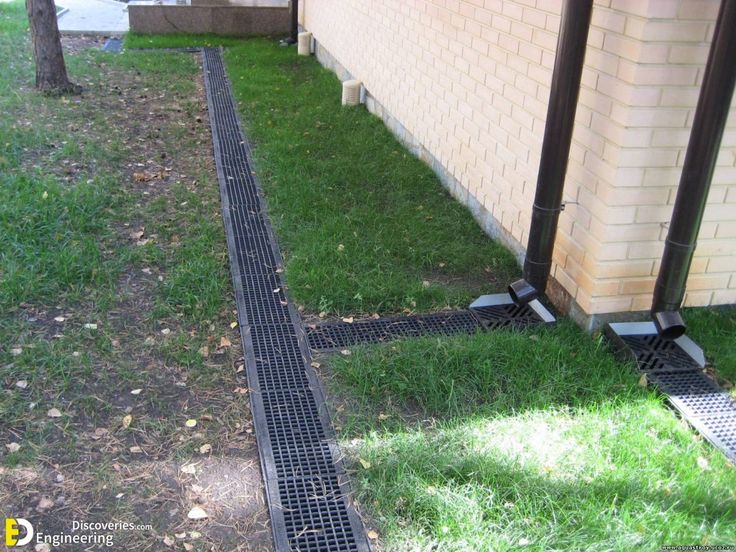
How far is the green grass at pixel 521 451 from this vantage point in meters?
2.61

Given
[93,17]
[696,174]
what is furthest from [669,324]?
[93,17]

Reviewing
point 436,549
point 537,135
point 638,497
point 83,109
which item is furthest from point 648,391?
point 83,109

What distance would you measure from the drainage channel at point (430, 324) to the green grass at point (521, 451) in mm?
174

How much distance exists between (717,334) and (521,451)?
59.5 inches

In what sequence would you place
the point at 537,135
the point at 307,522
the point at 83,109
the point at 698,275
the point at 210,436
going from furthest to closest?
the point at 83,109
the point at 537,135
the point at 698,275
the point at 210,436
the point at 307,522

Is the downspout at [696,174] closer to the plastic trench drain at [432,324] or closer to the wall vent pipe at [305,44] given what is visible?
the plastic trench drain at [432,324]

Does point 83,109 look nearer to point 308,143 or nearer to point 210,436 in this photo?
point 308,143

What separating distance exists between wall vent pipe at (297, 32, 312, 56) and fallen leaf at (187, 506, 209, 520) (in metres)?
10.1

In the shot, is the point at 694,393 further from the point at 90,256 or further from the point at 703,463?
the point at 90,256

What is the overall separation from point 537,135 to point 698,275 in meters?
1.22

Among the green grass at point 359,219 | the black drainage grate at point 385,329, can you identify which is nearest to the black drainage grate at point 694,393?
the black drainage grate at point 385,329

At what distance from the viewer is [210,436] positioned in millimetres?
3209

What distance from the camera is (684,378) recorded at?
3.47 metres

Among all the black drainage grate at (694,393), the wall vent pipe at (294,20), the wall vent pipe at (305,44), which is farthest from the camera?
the wall vent pipe at (294,20)
